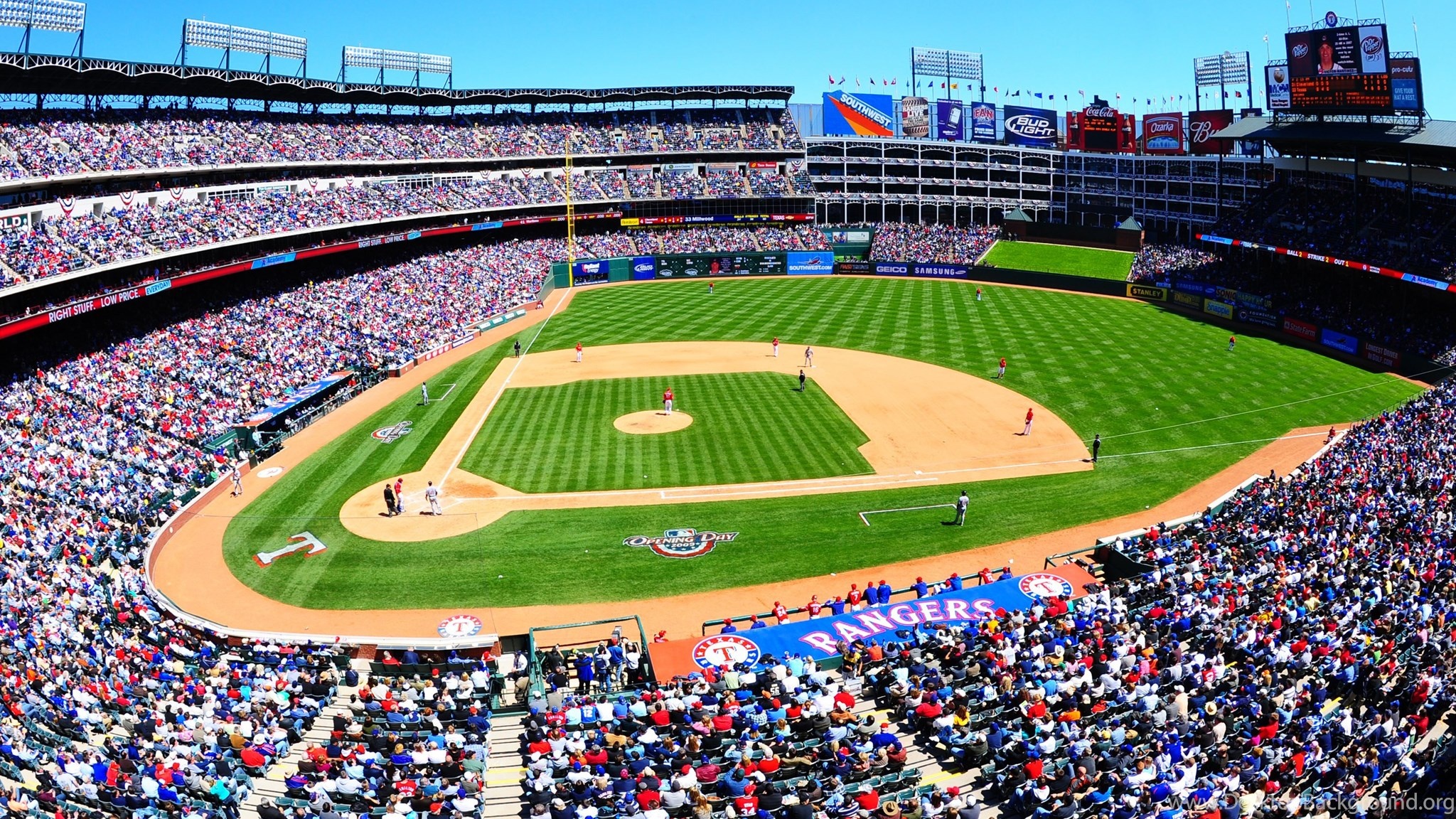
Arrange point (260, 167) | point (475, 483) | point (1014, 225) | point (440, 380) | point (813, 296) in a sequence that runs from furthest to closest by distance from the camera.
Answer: point (1014, 225), point (813, 296), point (260, 167), point (440, 380), point (475, 483)

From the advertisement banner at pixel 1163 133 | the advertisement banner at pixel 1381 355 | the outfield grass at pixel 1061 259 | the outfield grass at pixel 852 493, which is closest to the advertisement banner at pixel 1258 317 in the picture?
the outfield grass at pixel 852 493

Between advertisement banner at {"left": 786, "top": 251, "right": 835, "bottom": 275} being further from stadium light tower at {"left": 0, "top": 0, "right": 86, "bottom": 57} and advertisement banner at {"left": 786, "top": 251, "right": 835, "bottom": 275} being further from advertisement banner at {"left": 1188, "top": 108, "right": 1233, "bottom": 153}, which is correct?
stadium light tower at {"left": 0, "top": 0, "right": 86, "bottom": 57}

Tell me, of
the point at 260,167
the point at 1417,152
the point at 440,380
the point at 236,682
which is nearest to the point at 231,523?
the point at 236,682

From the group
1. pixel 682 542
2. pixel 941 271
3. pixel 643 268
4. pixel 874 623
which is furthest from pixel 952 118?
pixel 874 623

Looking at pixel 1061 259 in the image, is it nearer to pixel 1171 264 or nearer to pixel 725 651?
pixel 1171 264

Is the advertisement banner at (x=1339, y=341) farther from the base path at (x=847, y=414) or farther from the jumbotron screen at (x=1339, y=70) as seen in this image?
the base path at (x=847, y=414)

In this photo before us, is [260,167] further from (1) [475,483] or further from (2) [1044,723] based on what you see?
(2) [1044,723]

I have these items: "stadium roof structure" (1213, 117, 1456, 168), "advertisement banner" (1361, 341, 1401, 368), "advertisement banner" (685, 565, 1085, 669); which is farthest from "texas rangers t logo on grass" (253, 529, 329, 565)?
"stadium roof structure" (1213, 117, 1456, 168)
